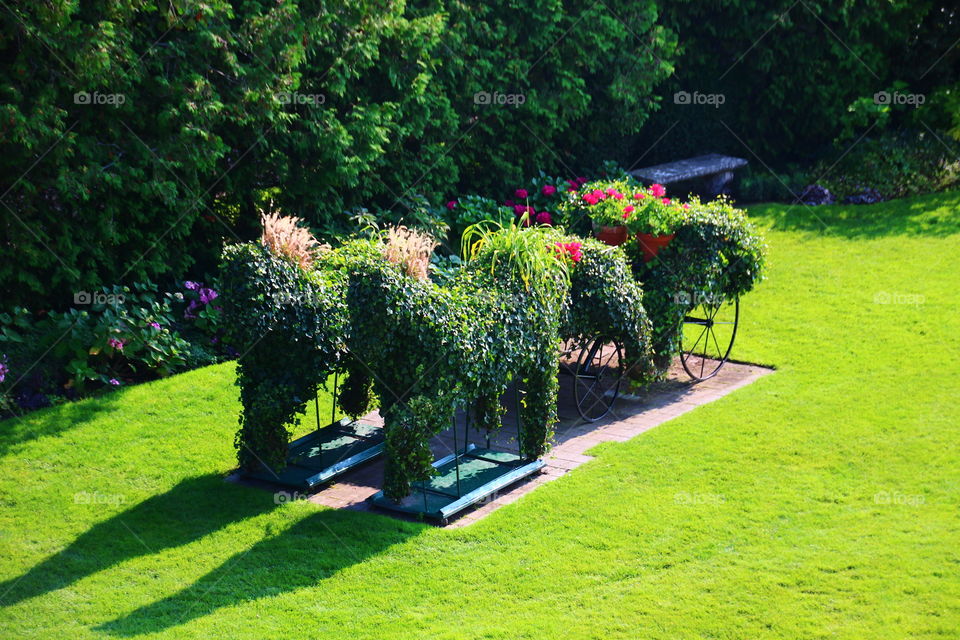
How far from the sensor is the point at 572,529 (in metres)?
7.35

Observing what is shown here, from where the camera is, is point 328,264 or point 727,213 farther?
point 727,213

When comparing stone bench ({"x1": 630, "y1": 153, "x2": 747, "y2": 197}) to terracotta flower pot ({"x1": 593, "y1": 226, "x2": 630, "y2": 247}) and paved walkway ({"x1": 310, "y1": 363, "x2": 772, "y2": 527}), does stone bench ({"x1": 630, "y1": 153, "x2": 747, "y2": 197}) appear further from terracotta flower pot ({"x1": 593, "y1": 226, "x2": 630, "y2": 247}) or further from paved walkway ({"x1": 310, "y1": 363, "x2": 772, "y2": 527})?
terracotta flower pot ({"x1": 593, "y1": 226, "x2": 630, "y2": 247})

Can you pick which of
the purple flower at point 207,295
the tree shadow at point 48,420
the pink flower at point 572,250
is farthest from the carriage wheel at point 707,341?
the tree shadow at point 48,420

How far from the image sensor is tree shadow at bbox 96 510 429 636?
6.30 metres

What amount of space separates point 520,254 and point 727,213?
3202mm

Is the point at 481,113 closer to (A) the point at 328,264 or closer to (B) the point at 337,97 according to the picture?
(B) the point at 337,97

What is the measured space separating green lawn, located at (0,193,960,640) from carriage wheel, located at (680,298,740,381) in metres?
0.74

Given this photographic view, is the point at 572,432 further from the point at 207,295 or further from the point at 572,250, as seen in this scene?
the point at 207,295

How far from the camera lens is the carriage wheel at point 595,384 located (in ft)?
32.0

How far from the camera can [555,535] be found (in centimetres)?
727

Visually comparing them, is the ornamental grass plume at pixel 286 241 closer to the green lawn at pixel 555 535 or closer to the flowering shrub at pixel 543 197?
the green lawn at pixel 555 535

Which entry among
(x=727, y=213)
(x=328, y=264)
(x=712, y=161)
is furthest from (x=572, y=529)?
(x=712, y=161)

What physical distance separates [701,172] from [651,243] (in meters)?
7.71

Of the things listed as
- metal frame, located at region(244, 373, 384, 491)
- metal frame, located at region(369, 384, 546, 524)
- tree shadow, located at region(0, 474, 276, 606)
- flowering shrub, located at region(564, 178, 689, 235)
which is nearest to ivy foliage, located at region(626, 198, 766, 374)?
flowering shrub, located at region(564, 178, 689, 235)
